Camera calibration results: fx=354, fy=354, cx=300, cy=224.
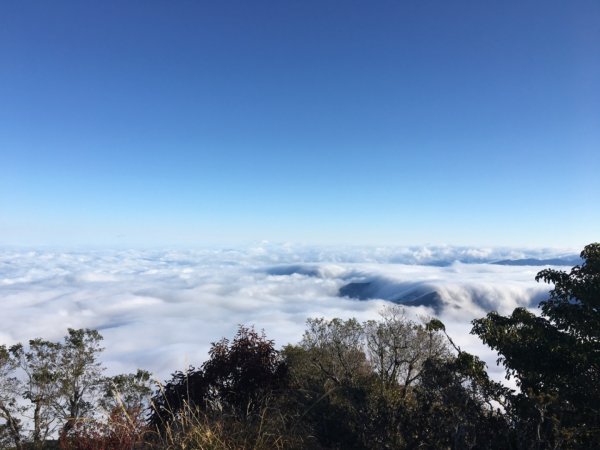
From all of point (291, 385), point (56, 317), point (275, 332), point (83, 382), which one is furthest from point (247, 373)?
point (56, 317)

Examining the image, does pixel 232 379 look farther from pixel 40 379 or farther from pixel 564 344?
pixel 40 379

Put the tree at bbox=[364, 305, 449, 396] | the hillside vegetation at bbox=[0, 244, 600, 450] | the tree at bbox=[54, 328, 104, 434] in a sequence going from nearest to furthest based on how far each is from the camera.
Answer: the hillside vegetation at bbox=[0, 244, 600, 450] → the tree at bbox=[364, 305, 449, 396] → the tree at bbox=[54, 328, 104, 434]

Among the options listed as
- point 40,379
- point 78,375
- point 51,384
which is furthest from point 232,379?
point 51,384

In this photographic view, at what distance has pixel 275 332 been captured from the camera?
4781 inches

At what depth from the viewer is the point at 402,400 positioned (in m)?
8.23

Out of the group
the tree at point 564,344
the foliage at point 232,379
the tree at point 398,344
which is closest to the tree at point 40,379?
the foliage at point 232,379

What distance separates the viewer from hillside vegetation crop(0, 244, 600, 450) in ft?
18.5

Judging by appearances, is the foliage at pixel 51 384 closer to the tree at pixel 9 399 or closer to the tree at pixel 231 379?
the tree at pixel 9 399

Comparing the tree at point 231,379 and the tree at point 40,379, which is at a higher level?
the tree at point 231,379

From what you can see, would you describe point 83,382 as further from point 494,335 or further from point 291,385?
point 494,335

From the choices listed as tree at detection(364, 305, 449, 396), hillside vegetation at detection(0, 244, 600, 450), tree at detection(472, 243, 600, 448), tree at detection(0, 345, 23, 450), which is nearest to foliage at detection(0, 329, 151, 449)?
tree at detection(0, 345, 23, 450)

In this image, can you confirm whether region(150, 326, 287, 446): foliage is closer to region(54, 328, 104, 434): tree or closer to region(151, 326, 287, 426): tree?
region(151, 326, 287, 426): tree

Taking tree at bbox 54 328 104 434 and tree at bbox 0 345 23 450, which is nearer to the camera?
tree at bbox 0 345 23 450

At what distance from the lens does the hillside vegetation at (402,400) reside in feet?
18.5
